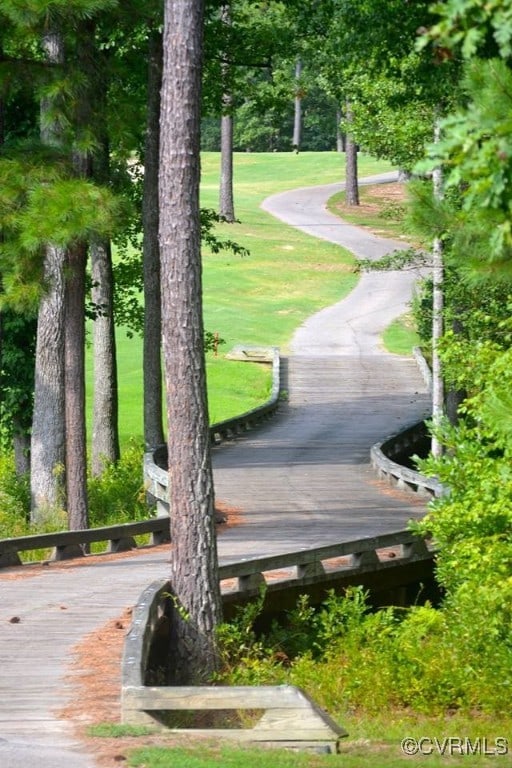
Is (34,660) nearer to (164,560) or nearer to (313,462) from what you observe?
(164,560)

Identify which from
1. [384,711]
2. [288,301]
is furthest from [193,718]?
[288,301]

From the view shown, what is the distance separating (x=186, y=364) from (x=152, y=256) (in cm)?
1416

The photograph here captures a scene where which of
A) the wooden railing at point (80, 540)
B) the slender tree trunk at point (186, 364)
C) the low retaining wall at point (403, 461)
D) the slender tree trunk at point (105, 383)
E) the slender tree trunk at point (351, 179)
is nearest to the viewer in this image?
the slender tree trunk at point (186, 364)

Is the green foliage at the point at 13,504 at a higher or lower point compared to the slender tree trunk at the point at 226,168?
lower

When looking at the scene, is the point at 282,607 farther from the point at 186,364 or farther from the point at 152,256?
the point at 152,256

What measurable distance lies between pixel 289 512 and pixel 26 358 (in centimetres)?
999

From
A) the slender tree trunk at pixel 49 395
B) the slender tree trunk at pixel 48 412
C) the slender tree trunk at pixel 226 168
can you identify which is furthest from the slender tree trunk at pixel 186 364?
the slender tree trunk at pixel 226 168

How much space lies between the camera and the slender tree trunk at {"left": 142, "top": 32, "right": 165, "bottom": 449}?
26.4 m

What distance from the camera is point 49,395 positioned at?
23.9 meters

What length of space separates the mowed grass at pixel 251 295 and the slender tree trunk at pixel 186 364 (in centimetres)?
2643

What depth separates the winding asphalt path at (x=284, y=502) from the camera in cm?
1205

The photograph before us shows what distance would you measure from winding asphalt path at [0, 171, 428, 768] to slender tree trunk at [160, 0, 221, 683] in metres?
1.37

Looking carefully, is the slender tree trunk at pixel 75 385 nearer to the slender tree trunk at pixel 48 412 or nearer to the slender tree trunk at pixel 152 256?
the slender tree trunk at pixel 48 412

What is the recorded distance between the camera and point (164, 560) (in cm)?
1941
